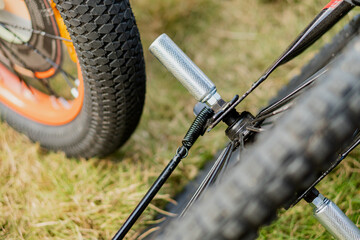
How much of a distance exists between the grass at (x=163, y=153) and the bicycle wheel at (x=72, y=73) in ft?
0.31

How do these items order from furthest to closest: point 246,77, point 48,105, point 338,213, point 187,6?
point 187,6
point 246,77
point 48,105
point 338,213

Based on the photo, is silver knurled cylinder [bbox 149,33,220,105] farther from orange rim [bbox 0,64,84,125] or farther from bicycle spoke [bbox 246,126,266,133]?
orange rim [bbox 0,64,84,125]

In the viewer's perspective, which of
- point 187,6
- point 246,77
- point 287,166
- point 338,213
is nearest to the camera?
point 287,166

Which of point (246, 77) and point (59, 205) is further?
point (246, 77)

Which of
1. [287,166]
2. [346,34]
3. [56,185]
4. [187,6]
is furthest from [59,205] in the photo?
[187,6]

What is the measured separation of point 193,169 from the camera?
42.8 inches

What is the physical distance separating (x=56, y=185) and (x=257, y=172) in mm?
728

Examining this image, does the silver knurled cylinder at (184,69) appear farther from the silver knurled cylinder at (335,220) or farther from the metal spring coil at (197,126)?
the silver knurled cylinder at (335,220)

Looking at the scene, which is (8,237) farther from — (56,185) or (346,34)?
(346,34)

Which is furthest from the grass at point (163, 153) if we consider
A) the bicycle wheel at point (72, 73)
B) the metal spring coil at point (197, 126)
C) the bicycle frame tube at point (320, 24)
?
the bicycle frame tube at point (320, 24)

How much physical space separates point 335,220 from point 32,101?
2.93 ft

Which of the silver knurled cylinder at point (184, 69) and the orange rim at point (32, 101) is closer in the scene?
the silver knurled cylinder at point (184, 69)

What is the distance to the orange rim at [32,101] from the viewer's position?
0.98 meters

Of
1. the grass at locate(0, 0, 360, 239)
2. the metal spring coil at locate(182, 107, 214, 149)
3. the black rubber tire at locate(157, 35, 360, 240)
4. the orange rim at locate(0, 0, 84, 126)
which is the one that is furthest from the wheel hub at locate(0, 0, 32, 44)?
the black rubber tire at locate(157, 35, 360, 240)
